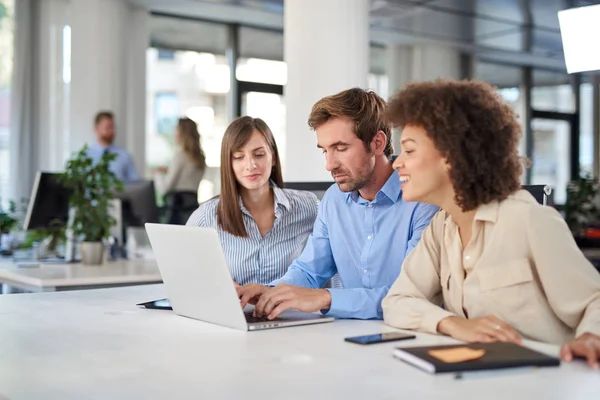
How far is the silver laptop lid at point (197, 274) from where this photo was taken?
1761 mm

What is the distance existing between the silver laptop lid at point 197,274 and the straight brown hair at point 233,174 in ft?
2.91

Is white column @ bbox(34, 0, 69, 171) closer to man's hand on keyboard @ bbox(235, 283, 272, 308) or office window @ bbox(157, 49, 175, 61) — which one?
office window @ bbox(157, 49, 175, 61)

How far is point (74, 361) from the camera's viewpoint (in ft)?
4.91

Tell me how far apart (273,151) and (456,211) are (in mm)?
1350

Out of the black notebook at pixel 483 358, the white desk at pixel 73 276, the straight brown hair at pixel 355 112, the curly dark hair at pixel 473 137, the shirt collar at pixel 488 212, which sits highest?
the straight brown hair at pixel 355 112

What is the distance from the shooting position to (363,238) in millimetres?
2418

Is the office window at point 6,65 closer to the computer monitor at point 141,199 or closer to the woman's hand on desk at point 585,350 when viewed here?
the computer monitor at point 141,199

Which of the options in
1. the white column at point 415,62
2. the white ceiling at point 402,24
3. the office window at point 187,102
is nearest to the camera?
the white ceiling at point 402,24

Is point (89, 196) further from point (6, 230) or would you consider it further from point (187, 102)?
point (187, 102)

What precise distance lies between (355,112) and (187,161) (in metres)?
4.81

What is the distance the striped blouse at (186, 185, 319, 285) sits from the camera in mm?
2920

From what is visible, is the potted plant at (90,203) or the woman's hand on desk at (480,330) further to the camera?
the potted plant at (90,203)

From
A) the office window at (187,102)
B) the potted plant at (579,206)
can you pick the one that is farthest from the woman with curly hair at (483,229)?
the office window at (187,102)

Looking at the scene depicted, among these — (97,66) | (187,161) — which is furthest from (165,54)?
(187,161)
